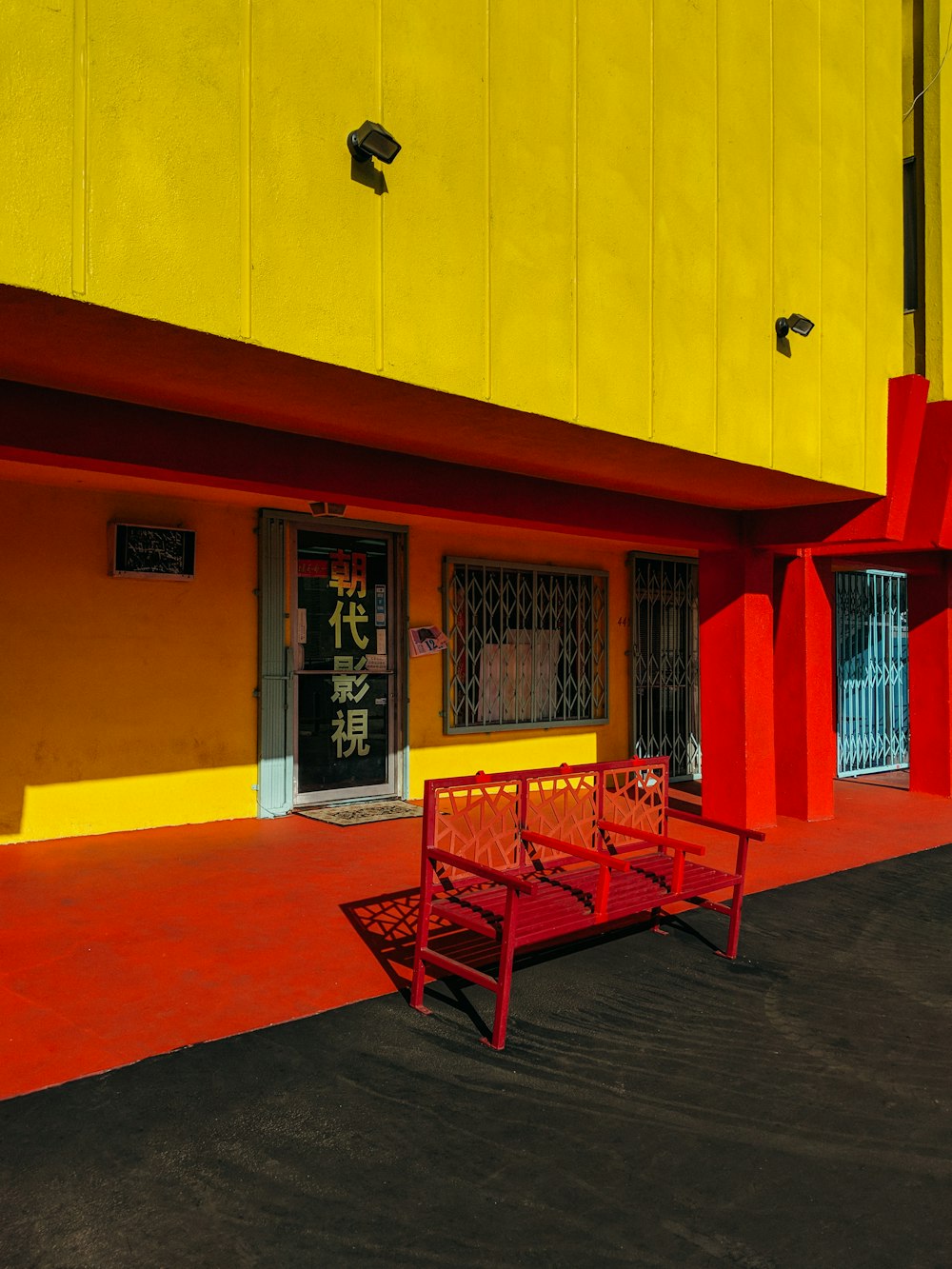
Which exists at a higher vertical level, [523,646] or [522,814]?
[523,646]

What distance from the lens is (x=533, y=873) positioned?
4.68 meters

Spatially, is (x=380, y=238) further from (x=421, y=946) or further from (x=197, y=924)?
(x=197, y=924)

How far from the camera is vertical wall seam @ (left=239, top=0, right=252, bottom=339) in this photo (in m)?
3.39

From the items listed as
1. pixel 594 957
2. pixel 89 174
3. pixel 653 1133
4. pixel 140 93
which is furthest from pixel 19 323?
pixel 594 957

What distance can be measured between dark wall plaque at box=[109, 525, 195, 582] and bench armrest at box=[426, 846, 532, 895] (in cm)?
406

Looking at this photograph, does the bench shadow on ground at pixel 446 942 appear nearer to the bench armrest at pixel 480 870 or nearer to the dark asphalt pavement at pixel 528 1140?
the dark asphalt pavement at pixel 528 1140

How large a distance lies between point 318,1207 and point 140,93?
11.5 feet

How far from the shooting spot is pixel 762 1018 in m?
4.02

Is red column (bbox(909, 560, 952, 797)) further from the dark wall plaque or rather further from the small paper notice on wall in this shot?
the dark wall plaque

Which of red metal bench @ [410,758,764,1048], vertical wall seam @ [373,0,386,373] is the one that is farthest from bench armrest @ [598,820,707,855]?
vertical wall seam @ [373,0,386,373]

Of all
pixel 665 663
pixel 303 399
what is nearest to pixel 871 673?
pixel 665 663

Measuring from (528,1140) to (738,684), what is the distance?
5.41 m

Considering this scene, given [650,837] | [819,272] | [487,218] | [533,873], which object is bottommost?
[533,873]

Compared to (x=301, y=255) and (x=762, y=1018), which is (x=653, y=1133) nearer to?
(x=762, y=1018)
